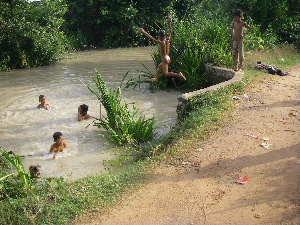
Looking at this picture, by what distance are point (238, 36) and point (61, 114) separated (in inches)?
188

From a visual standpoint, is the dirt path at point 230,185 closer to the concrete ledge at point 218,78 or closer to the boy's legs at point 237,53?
the concrete ledge at point 218,78

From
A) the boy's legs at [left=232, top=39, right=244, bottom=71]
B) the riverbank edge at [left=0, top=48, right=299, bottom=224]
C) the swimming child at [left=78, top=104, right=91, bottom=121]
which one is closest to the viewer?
the riverbank edge at [left=0, top=48, right=299, bottom=224]

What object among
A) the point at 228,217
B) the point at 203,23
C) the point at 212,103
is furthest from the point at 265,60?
the point at 228,217

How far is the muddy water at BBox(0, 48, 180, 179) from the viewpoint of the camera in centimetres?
573

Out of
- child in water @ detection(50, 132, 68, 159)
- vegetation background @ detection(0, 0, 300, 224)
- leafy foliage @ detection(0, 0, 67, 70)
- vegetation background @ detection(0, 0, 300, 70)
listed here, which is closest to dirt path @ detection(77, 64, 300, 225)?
vegetation background @ detection(0, 0, 300, 224)

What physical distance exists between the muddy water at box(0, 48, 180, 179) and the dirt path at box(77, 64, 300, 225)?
172 cm

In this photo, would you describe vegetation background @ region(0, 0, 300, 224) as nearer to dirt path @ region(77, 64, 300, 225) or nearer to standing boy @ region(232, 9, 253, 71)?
dirt path @ region(77, 64, 300, 225)

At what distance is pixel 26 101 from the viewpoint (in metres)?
9.34

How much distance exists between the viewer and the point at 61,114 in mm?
8117

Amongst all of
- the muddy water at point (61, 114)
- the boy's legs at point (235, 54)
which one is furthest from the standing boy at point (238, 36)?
the muddy water at point (61, 114)

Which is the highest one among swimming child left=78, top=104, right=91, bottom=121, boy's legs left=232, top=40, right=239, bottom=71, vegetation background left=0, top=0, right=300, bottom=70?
vegetation background left=0, top=0, right=300, bottom=70

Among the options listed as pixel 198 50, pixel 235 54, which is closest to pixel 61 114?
pixel 198 50

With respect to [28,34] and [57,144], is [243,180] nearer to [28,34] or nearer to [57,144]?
[57,144]

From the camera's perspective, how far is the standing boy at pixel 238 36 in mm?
7982
